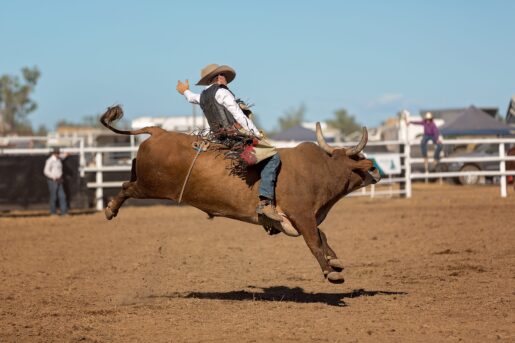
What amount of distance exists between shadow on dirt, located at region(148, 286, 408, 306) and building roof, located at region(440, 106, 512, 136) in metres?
22.0

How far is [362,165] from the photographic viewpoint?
8.12m

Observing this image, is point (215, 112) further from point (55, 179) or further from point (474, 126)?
point (474, 126)

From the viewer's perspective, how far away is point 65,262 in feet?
36.8

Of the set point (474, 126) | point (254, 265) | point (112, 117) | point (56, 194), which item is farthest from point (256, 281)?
point (474, 126)

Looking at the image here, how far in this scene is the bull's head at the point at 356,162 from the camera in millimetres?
7984

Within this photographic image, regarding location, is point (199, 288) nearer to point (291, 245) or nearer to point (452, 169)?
point (291, 245)

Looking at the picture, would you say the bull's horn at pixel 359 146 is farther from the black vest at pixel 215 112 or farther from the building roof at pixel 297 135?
the building roof at pixel 297 135

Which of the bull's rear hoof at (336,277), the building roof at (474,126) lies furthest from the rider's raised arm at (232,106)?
the building roof at (474,126)

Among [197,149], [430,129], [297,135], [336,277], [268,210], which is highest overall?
[297,135]

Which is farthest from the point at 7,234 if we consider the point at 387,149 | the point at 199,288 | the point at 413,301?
the point at 387,149

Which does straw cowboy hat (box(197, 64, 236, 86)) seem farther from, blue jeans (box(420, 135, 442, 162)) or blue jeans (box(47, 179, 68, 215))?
blue jeans (box(420, 135, 442, 162))

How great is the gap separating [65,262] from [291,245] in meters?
3.48

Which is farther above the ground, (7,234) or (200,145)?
(200,145)

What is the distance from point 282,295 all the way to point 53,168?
11.5 meters
